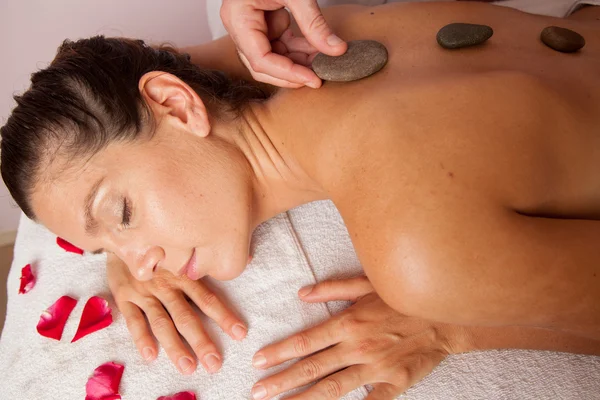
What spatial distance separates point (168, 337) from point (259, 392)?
0.87 ft

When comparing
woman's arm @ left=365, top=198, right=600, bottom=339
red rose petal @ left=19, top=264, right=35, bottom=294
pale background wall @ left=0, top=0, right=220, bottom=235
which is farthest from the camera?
pale background wall @ left=0, top=0, right=220, bottom=235

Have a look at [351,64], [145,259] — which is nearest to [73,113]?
[145,259]

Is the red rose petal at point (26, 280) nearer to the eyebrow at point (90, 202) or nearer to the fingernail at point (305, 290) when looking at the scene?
the eyebrow at point (90, 202)

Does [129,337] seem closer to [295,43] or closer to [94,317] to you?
[94,317]

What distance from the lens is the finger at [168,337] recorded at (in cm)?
118

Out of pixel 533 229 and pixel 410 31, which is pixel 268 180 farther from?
pixel 533 229

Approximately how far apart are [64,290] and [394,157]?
934 millimetres

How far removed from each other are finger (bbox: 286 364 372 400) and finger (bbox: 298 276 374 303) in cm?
17

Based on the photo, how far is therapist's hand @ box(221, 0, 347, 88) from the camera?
105cm

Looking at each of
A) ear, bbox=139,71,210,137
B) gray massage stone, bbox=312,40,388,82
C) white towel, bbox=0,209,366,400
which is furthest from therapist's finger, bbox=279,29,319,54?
white towel, bbox=0,209,366,400

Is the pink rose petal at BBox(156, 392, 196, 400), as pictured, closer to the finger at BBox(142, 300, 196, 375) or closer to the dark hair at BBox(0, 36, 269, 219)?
the finger at BBox(142, 300, 196, 375)

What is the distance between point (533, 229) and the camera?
876 mm

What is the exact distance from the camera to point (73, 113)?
1.08 m

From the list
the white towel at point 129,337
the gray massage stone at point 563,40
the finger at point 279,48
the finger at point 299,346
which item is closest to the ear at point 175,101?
the finger at point 279,48
